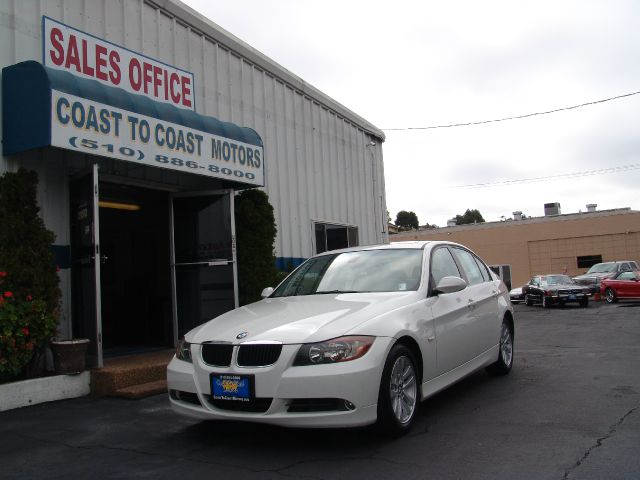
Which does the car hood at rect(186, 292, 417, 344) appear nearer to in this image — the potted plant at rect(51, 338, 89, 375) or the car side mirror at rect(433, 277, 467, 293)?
the car side mirror at rect(433, 277, 467, 293)

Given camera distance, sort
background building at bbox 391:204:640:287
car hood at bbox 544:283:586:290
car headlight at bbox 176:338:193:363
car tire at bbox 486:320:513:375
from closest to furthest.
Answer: car headlight at bbox 176:338:193:363 < car tire at bbox 486:320:513:375 < car hood at bbox 544:283:586:290 < background building at bbox 391:204:640:287

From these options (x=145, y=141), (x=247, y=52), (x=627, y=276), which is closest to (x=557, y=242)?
(x=627, y=276)

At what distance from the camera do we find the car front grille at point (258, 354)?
434cm

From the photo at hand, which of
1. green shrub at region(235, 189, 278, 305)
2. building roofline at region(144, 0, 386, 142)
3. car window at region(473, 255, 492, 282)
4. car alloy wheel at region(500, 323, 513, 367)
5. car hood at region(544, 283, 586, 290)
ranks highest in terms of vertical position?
building roofline at region(144, 0, 386, 142)

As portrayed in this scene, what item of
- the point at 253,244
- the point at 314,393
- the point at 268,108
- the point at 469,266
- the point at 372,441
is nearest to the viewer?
the point at 314,393

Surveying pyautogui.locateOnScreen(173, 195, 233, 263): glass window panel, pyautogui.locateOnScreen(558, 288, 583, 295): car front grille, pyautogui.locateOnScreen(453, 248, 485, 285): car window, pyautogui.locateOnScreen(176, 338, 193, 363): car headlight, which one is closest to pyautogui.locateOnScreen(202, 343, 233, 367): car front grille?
pyautogui.locateOnScreen(176, 338, 193, 363): car headlight

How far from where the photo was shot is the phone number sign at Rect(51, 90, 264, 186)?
21.8 feet

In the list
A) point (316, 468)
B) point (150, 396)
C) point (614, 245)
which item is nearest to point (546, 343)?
point (150, 396)

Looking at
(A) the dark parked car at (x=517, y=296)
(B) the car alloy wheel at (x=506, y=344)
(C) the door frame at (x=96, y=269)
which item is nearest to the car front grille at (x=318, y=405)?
(B) the car alloy wheel at (x=506, y=344)

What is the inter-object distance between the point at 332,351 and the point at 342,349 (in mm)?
74

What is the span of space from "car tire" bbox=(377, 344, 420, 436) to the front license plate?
3.13 feet

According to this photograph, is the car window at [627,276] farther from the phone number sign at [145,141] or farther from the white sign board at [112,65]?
the white sign board at [112,65]

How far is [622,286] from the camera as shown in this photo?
23406 millimetres

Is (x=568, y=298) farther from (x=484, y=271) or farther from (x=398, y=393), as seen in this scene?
(x=398, y=393)
